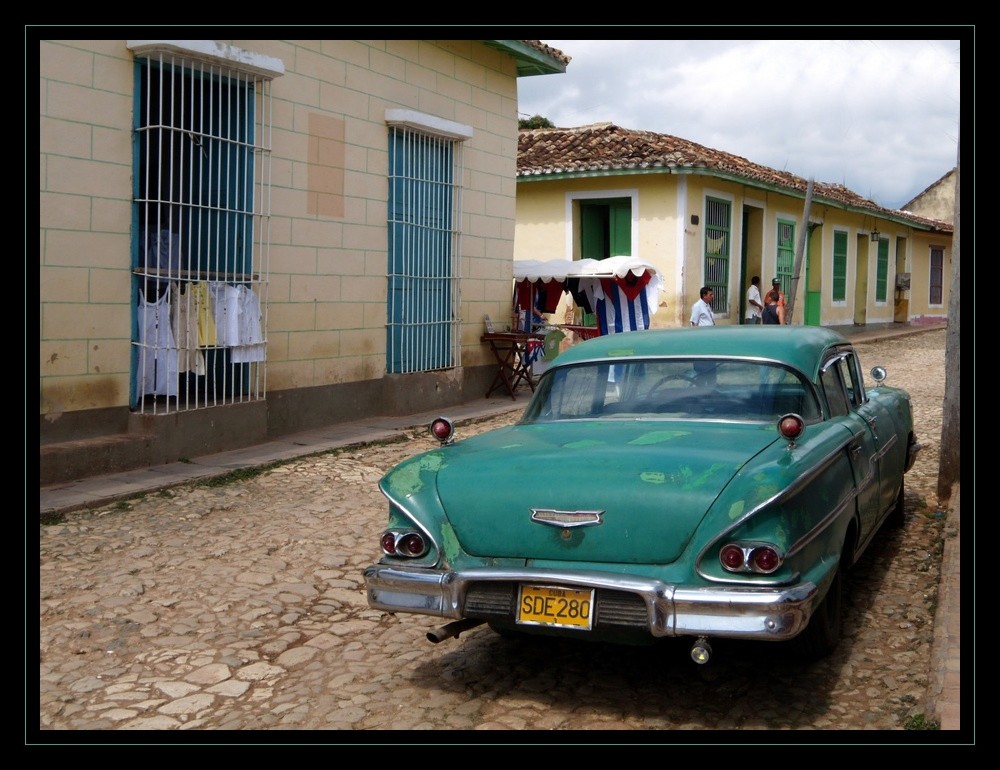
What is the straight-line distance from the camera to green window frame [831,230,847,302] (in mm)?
25781

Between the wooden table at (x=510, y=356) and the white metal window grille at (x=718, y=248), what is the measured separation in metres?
7.09

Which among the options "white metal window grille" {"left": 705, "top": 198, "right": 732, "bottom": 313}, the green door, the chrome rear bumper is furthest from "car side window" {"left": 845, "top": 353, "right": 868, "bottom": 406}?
"white metal window grille" {"left": 705, "top": 198, "right": 732, "bottom": 313}

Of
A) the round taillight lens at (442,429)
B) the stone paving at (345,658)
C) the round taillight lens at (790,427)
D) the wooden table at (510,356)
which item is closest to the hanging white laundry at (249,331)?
the stone paving at (345,658)

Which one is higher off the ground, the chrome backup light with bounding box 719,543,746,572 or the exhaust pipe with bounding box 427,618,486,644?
the chrome backup light with bounding box 719,543,746,572

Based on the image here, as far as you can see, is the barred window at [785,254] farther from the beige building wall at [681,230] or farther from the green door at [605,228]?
the green door at [605,228]

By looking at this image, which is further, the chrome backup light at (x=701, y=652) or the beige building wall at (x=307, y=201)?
the beige building wall at (x=307, y=201)

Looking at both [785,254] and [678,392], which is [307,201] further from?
[785,254]

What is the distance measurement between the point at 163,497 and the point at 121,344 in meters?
1.46

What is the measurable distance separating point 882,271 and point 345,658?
27.2m

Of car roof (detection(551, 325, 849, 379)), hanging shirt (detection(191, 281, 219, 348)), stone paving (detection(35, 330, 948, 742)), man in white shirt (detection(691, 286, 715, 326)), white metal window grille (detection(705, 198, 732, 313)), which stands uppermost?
white metal window grille (detection(705, 198, 732, 313))

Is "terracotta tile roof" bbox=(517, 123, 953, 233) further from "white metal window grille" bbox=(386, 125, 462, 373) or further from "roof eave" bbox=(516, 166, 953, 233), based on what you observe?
"white metal window grille" bbox=(386, 125, 462, 373)

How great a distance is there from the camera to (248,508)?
7.25 m

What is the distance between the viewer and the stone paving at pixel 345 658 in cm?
386
